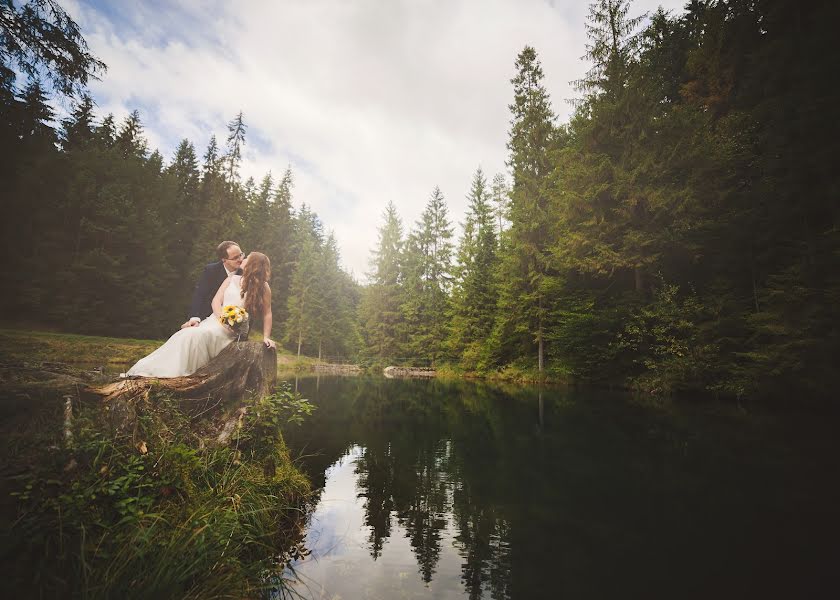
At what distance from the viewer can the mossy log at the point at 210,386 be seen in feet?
11.6

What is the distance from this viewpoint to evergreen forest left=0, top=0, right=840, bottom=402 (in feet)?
38.7

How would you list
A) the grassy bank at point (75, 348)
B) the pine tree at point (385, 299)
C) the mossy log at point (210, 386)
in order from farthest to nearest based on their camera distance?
the pine tree at point (385, 299) < the grassy bank at point (75, 348) < the mossy log at point (210, 386)

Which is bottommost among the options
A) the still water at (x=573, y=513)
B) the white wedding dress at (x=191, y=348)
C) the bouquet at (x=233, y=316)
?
the still water at (x=573, y=513)

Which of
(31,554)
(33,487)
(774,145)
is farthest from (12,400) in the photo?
(774,145)

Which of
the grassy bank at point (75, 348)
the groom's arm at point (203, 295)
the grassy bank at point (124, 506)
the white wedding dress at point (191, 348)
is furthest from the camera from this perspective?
the grassy bank at point (75, 348)

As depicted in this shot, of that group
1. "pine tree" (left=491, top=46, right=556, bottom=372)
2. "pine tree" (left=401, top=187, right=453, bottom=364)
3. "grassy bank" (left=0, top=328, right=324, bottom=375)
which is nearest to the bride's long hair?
"grassy bank" (left=0, top=328, right=324, bottom=375)

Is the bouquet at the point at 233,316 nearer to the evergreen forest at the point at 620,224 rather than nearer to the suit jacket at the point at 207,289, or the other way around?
the suit jacket at the point at 207,289

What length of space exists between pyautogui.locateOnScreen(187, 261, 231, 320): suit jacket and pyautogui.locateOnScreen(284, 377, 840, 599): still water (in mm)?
3050

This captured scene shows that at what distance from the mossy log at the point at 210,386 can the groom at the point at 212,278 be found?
0.77 metres

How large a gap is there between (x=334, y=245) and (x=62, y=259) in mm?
28171

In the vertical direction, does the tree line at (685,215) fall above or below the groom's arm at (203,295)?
above

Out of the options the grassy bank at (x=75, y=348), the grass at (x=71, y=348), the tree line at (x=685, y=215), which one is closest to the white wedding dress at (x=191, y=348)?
the grassy bank at (x=75, y=348)

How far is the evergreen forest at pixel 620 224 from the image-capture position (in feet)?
38.7

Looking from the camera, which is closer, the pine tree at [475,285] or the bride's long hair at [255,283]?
the bride's long hair at [255,283]
